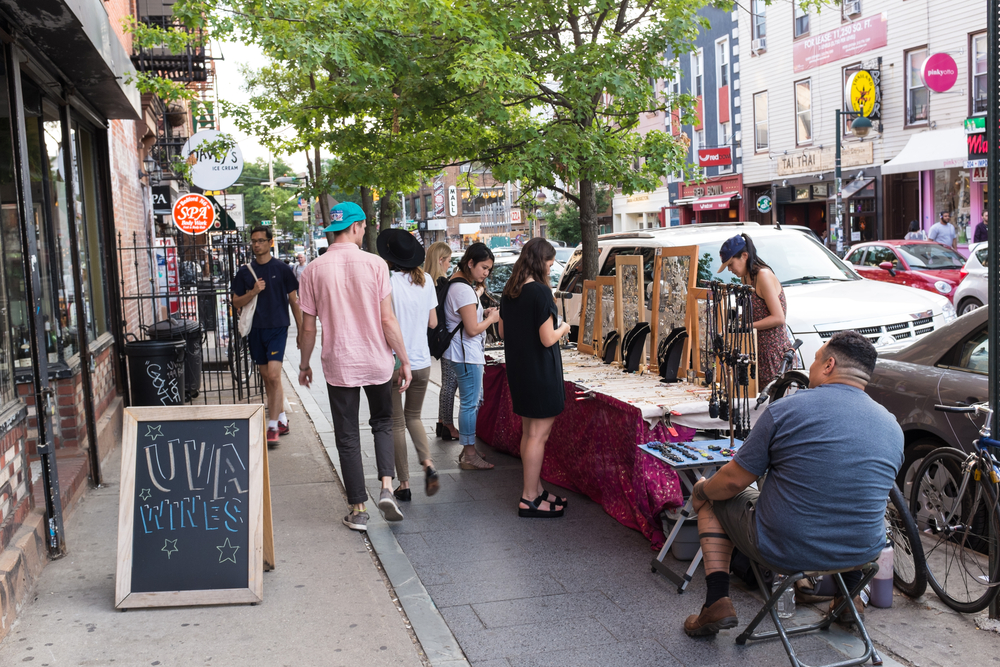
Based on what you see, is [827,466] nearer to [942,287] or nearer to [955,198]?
[942,287]

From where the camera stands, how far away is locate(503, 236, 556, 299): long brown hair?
6109mm

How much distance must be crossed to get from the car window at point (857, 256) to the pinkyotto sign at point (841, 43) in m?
12.1

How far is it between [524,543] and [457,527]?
0.56 m

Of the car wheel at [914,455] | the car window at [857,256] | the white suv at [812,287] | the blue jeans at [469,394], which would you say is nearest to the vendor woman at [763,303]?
the white suv at [812,287]

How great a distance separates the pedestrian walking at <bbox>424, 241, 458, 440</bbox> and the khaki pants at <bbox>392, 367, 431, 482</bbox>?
0.87 m

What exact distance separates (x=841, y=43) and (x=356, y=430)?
2601 centimetres

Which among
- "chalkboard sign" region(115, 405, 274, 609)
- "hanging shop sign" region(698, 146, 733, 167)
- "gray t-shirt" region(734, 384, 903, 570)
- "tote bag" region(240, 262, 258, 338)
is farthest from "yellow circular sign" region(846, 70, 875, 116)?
"chalkboard sign" region(115, 405, 274, 609)

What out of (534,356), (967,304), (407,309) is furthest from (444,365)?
(967,304)

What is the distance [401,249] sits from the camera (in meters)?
6.73

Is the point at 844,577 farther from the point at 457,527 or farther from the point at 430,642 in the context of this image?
the point at 457,527

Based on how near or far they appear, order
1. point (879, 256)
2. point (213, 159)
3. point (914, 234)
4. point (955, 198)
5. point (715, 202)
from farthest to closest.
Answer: point (715, 202)
point (955, 198)
point (914, 234)
point (879, 256)
point (213, 159)

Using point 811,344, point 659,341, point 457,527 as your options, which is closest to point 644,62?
point 811,344

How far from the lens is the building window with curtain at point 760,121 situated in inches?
1280

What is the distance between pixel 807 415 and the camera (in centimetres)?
369
